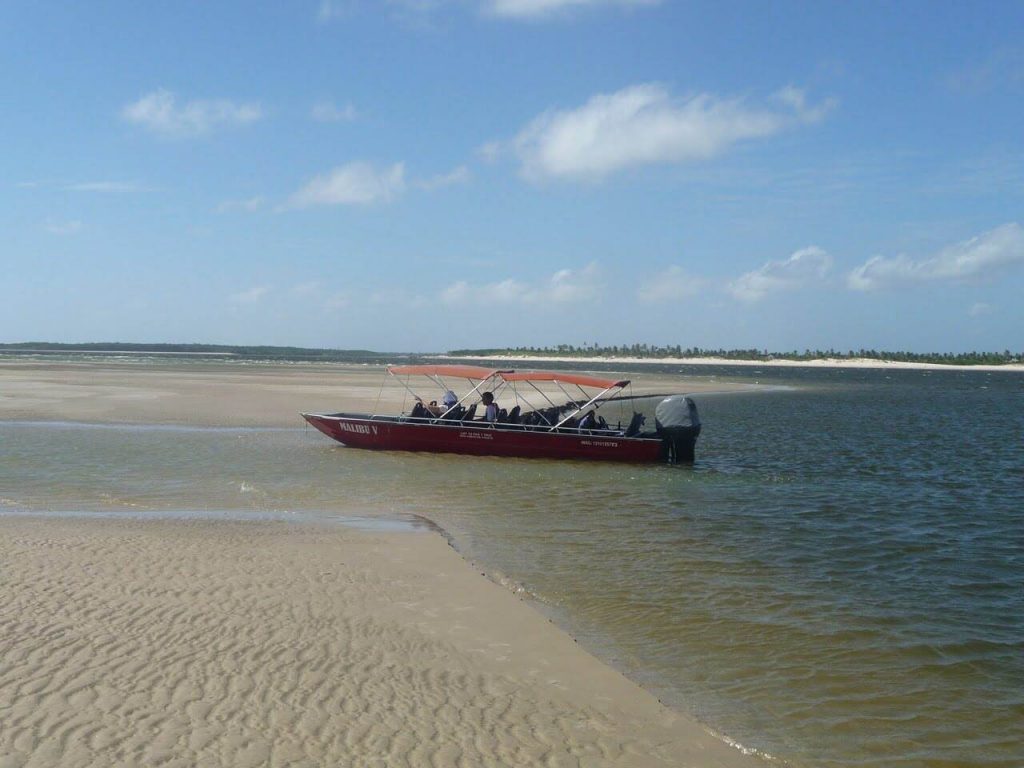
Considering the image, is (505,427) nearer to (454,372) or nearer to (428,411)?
(454,372)

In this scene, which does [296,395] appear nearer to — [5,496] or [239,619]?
[5,496]

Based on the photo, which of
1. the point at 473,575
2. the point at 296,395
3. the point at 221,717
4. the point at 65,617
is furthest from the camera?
the point at 296,395

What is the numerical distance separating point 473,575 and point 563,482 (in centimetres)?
964

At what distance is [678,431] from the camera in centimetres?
2431

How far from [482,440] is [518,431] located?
42.9 inches

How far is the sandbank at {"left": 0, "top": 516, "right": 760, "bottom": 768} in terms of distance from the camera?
6172 millimetres

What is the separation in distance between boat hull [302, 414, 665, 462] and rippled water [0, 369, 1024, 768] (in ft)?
2.08

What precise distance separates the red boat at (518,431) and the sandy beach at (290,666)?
12.1m

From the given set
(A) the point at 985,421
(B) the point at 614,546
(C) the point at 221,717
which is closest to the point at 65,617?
(C) the point at 221,717

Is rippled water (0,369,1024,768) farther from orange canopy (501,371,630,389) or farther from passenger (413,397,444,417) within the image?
orange canopy (501,371,630,389)

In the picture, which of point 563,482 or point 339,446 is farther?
point 339,446

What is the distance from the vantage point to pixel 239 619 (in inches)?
350

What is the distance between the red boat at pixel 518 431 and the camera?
80.1ft

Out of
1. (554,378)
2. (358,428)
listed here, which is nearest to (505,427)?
(554,378)
